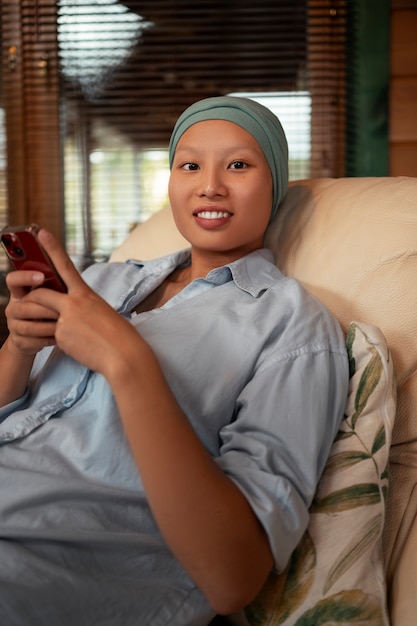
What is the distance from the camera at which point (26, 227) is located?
3.26 feet

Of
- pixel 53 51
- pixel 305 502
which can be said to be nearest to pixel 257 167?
pixel 305 502

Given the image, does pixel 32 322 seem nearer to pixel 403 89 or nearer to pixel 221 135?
pixel 221 135

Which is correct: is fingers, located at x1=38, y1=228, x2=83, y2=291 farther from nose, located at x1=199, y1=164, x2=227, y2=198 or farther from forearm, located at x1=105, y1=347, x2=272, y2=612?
nose, located at x1=199, y1=164, x2=227, y2=198

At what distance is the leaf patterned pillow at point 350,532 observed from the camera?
3.30ft

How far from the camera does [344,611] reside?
1.00 metres

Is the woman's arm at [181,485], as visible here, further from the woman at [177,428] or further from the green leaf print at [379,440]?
the green leaf print at [379,440]

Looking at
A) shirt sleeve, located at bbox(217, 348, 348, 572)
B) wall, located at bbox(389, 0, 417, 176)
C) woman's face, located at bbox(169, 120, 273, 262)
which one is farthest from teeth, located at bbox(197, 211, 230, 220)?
wall, located at bbox(389, 0, 417, 176)

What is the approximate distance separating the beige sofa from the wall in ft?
3.93

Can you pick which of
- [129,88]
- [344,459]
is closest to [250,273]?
[344,459]

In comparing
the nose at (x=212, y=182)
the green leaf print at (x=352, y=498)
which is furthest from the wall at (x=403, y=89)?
the green leaf print at (x=352, y=498)

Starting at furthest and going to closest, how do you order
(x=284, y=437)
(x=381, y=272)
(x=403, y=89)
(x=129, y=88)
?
(x=129, y=88)
(x=403, y=89)
(x=381, y=272)
(x=284, y=437)

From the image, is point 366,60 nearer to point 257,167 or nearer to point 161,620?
point 257,167

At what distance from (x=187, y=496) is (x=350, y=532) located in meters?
0.25

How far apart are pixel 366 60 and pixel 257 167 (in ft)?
4.87
